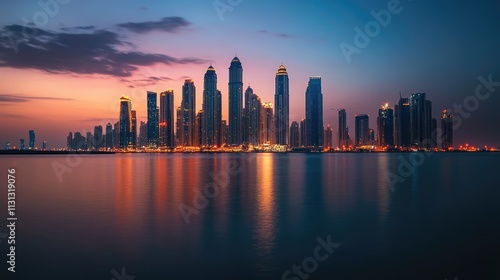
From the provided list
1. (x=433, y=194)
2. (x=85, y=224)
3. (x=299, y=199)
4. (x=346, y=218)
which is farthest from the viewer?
(x=433, y=194)

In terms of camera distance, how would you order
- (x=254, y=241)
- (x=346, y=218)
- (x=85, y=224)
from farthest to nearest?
(x=346, y=218) → (x=85, y=224) → (x=254, y=241)

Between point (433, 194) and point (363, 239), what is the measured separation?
20.4 meters

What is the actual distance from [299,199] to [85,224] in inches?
671

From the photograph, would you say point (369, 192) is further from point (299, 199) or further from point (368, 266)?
point (368, 266)

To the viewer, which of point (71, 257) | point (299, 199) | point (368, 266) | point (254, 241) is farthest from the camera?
point (299, 199)

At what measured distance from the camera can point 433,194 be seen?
34969 millimetres

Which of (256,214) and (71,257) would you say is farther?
(256,214)

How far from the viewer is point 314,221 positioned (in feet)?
73.5

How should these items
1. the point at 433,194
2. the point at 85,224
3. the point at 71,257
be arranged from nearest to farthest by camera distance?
the point at 71,257, the point at 85,224, the point at 433,194

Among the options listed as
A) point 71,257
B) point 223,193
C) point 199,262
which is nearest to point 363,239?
point 199,262

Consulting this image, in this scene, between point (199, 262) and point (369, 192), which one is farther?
point (369, 192)

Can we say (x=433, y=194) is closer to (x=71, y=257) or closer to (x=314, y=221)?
(x=314, y=221)

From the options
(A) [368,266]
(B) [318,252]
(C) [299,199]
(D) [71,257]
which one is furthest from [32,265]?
(C) [299,199]

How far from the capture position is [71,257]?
15.1m
